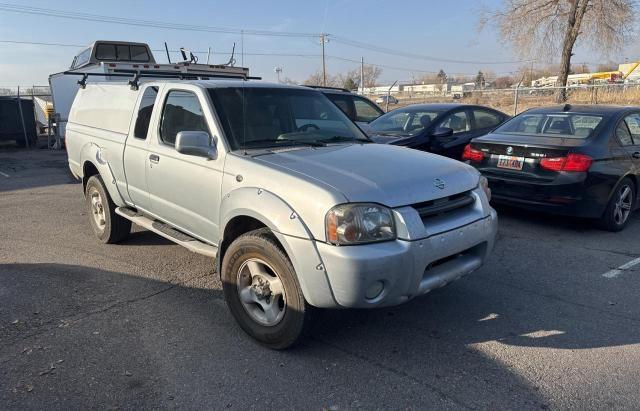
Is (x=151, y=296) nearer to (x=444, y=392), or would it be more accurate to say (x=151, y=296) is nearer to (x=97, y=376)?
(x=97, y=376)

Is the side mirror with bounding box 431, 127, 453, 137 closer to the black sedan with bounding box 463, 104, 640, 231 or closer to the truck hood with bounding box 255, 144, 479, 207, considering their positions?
the black sedan with bounding box 463, 104, 640, 231

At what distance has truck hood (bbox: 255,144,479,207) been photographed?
Answer: 3.15 metres

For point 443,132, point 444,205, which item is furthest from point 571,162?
point 444,205

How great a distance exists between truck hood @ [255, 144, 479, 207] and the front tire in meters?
0.57

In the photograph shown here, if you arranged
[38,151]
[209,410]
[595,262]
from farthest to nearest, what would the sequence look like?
[38,151] → [595,262] → [209,410]

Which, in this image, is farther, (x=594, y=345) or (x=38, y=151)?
(x=38, y=151)

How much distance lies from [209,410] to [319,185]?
147 cm

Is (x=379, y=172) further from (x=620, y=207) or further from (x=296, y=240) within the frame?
(x=620, y=207)

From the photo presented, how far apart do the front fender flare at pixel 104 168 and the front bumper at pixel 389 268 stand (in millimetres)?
3364

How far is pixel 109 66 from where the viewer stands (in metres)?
11.2

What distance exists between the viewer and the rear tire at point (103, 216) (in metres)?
5.73

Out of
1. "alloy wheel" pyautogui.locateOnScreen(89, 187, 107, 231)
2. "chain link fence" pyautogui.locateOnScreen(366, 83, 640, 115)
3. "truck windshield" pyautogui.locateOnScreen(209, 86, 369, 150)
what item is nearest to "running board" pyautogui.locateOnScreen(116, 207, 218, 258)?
"alloy wheel" pyautogui.locateOnScreen(89, 187, 107, 231)

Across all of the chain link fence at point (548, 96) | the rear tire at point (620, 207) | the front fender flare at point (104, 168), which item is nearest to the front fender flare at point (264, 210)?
the front fender flare at point (104, 168)

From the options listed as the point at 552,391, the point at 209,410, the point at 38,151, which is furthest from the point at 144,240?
the point at 38,151
